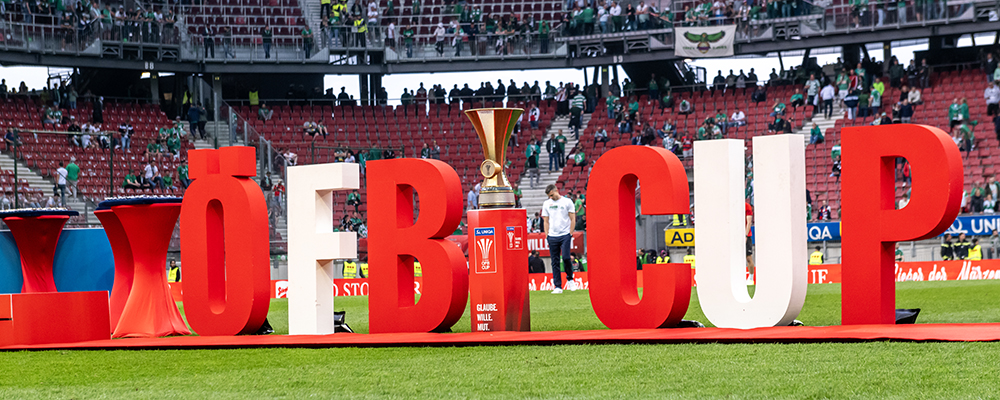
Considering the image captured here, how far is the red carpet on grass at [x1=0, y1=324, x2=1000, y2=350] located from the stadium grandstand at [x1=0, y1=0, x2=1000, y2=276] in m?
16.5

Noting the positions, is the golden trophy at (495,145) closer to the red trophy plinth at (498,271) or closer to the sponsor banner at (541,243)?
the red trophy plinth at (498,271)

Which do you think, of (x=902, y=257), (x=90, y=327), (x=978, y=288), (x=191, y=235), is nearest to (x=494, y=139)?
(x=191, y=235)

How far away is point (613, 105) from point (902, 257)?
12.9m

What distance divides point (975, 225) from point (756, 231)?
594 inches

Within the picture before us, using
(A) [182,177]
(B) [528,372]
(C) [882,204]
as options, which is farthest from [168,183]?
(B) [528,372]

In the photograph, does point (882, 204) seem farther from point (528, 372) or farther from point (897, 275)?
point (897, 275)

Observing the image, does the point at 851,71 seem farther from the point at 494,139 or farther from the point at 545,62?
the point at 494,139

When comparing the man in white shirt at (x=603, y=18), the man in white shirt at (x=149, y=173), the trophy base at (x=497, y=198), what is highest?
the man in white shirt at (x=603, y=18)

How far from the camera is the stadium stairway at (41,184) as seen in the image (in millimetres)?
21172

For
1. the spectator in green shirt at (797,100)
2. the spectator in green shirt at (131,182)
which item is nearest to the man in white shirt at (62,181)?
the spectator in green shirt at (131,182)

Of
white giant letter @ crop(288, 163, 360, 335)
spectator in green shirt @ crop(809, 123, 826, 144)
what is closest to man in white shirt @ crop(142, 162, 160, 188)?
spectator in green shirt @ crop(809, 123, 826, 144)

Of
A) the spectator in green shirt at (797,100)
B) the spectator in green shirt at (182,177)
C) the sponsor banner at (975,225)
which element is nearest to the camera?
the sponsor banner at (975,225)

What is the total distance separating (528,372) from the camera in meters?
6.28

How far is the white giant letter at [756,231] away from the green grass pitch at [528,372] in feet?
5.57
